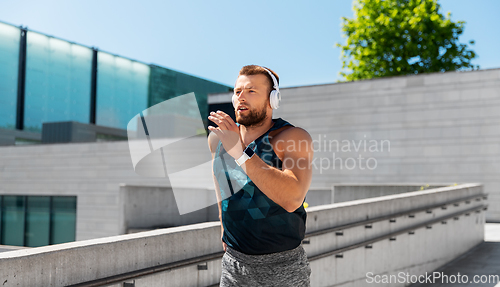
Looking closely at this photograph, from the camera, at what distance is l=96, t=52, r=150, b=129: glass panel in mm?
36469

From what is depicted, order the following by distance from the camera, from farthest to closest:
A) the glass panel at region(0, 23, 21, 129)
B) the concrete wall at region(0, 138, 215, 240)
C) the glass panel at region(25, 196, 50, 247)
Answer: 1. the glass panel at region(0, 23, 21, 129)
2. the glass panel at region(25, 196, 50, 247)
3. the concrete wall at region(0, 138, 215, 240)

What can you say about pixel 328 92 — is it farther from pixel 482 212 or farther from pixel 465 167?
pixel 482 212

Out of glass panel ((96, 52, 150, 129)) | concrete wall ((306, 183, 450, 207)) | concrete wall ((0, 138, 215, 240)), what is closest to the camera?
concrete wall ((306, 183, 450, 207))

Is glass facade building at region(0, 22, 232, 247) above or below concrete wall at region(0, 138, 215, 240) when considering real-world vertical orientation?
above

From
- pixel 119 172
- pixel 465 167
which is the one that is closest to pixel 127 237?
pixel 465 167

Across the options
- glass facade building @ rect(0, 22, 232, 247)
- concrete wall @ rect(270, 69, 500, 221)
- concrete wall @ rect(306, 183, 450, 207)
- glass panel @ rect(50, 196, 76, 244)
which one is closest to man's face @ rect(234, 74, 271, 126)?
concrete wall @ rect(306, 183, 450, 207)

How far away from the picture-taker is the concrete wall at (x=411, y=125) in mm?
16328

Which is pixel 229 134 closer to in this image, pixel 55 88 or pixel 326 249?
pixel 326 249

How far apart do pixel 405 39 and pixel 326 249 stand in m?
26.0

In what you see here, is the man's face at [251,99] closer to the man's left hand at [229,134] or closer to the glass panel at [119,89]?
the man's left hand at [229,134]

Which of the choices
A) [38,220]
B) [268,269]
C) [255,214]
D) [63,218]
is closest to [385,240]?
[268,269]

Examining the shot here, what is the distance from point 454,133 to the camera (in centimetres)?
1684

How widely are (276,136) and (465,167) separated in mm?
16493

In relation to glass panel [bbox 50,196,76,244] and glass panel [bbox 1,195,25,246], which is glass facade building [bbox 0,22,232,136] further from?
glass panel [bbox 50,196,76,244]
